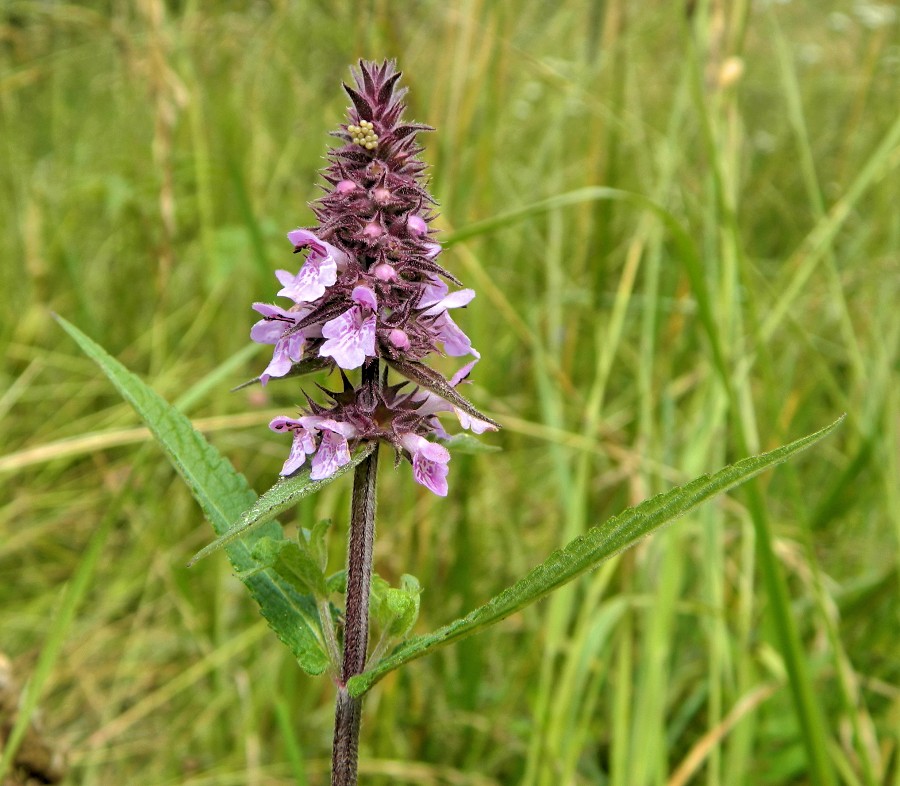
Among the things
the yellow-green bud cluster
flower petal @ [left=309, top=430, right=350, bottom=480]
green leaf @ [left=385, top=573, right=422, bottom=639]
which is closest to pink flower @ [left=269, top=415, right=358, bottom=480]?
flower petal @ [left=309, top=430, right=350, bottom=480]

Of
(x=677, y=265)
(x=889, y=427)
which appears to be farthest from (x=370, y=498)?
(x=677, y=265)

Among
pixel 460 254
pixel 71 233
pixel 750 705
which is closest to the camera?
pixel 750 705

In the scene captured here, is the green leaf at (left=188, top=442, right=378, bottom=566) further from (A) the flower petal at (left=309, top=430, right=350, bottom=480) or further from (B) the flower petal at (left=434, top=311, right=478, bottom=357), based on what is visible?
(B) the flower petal at (left=434, top=311, right=478, bottom=357)

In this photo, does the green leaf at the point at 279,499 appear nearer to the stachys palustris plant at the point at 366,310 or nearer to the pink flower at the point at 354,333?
the stachys palustris plant at the point at 366,310

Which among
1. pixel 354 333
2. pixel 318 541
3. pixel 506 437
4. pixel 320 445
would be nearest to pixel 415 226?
pixel 354 333

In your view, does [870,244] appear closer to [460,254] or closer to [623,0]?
[623,0]

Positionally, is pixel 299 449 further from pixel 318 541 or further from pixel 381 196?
pixel 381 196

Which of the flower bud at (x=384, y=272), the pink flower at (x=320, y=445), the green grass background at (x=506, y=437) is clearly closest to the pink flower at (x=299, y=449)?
the pink flower at (x=320, y=445)
